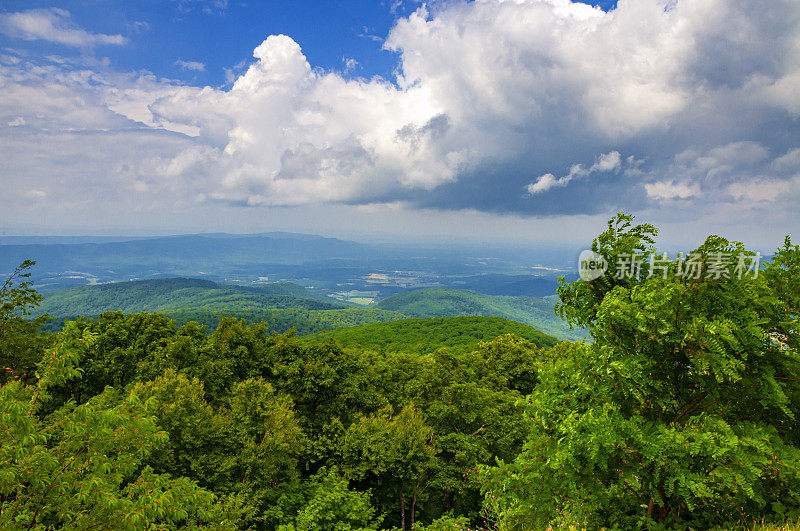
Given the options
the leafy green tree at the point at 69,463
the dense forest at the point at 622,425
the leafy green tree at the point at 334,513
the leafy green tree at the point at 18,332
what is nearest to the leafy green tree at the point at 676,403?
the dense forest at the point at 622,425

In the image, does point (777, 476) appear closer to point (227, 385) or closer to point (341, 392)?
point (341, 392)

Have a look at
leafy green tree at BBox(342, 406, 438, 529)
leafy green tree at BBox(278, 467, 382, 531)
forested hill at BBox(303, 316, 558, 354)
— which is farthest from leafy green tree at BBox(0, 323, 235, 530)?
forested hill at BBox(303, 316, 558, 354)

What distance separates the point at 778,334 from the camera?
23.6ft

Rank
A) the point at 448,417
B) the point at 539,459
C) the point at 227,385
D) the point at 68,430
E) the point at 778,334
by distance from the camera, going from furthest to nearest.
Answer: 1. the point at 227,385
2. the point at 448,417
3. the point at 539,459
4. the point at 778,334
5. the point at 68,430

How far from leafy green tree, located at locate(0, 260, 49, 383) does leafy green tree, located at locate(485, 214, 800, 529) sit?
2677cm

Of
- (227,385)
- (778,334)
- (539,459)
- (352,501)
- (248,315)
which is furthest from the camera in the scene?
(248,315)

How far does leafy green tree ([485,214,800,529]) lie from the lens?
6117 millimetres

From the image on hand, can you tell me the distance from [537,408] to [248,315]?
208369 millimetres

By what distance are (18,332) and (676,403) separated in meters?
33.9

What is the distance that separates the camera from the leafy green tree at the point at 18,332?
2023 centimetres

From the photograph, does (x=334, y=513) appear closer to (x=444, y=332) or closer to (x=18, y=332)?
(x=18, y=332)

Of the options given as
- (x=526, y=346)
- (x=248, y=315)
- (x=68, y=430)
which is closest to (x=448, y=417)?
(x=526, y=346)

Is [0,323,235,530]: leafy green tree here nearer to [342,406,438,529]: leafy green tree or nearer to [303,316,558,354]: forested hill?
[342,406,438,529]: leafy green tree

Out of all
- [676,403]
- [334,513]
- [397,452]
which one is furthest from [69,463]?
[397,452]
